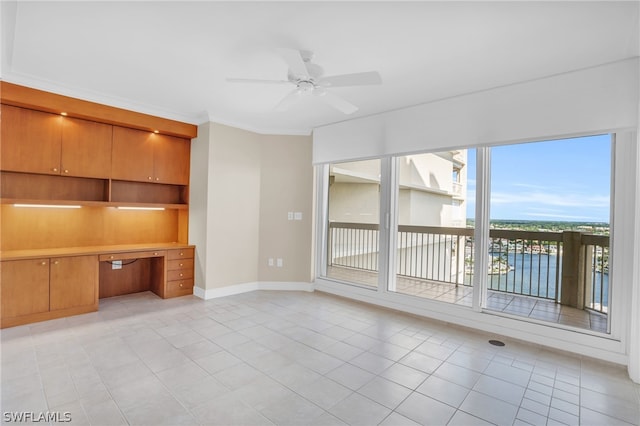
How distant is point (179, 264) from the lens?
4.47m

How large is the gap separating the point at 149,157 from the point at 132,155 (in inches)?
8.5

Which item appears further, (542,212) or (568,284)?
(568,284)

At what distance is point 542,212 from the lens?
3430 millimetres

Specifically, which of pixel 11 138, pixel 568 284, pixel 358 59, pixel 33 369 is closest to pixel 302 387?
pixel 33 369

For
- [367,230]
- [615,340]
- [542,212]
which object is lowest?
[615,340]

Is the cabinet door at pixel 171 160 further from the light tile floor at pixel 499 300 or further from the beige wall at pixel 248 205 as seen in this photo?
the light tile floor at pixel 499 300

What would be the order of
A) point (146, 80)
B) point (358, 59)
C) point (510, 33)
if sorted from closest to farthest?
point (510, 33), point (358, 59), point (146, 80)

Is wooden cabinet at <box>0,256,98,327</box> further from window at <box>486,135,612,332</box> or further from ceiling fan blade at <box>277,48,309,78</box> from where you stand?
window at <box>486,135,612,332</box>

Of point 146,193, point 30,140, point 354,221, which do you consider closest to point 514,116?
point 354,221

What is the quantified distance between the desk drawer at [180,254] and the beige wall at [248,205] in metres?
0.14

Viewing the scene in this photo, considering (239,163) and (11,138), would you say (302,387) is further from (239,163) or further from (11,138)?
(11,138)

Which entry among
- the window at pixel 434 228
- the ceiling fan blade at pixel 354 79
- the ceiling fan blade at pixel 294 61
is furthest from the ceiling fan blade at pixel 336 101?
the window at pixel 434 228

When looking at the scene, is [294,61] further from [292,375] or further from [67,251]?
[67,251]

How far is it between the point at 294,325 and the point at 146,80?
Answer: 3163mm
